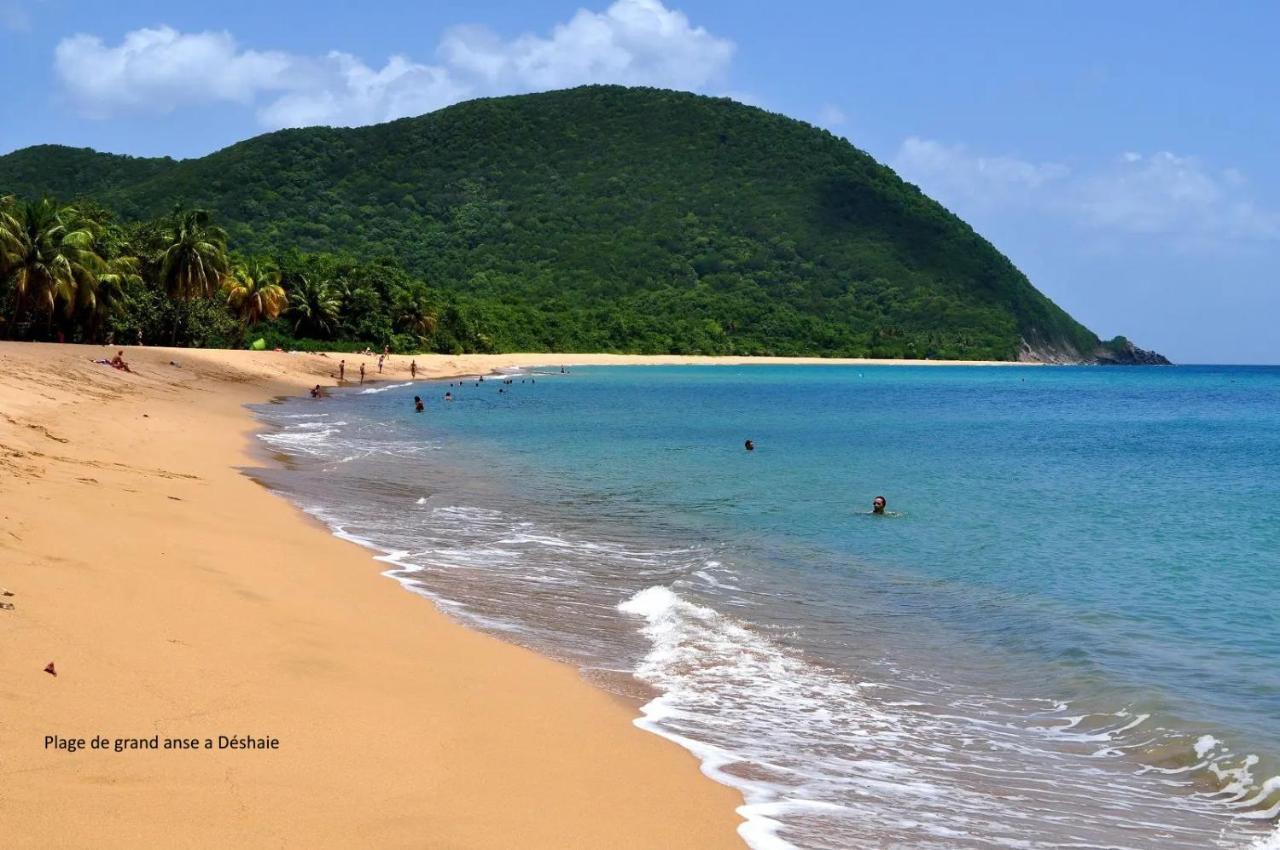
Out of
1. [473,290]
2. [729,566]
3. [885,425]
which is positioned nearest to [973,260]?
[473,290]

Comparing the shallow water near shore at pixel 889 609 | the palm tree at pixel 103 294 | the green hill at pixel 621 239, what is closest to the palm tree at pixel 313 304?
the palm tree at pixel 103 294

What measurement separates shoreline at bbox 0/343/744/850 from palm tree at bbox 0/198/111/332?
4125 centimetres

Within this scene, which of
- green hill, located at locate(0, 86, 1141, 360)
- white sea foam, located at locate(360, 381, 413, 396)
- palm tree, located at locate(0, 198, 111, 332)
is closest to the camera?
palm tree, located at locate(0, 198, 111, 332)

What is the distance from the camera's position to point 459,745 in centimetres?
727

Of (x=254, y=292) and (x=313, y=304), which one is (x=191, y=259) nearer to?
(x=254, y=292)

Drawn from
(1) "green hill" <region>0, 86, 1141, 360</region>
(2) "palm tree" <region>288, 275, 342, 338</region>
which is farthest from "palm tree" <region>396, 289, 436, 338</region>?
(1) "green hill" <region>0, 86, 1141, 360</region>

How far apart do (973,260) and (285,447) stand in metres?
184

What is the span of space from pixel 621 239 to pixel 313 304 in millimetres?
94043

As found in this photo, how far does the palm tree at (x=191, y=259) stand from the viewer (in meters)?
61.6

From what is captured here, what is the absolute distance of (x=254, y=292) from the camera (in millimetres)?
79188

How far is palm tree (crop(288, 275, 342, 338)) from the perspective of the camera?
87.5 meters

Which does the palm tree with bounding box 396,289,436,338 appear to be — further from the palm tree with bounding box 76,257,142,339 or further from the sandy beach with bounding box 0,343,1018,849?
the sandy beach with bounding box 0,343,1018,849

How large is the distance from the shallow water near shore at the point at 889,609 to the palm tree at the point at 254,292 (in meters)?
44.4

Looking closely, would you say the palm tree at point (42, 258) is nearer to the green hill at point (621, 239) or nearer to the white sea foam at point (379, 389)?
the white sea foam at point (379, 389)
